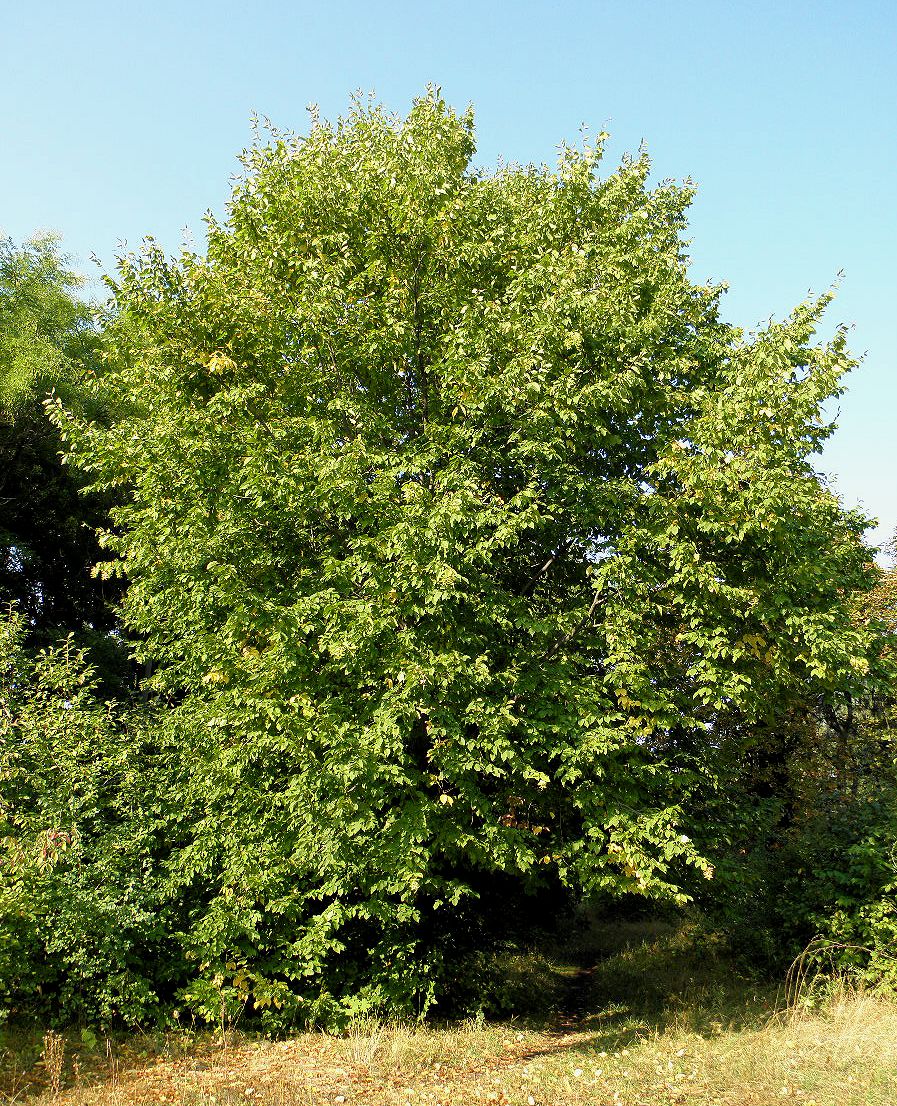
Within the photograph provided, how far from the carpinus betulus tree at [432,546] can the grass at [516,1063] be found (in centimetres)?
86

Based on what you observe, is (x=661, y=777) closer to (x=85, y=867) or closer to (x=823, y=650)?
(x=823, y=650)

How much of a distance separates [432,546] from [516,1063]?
6.22 metres

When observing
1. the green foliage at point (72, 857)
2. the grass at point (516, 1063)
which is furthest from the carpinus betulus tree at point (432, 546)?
the grass at point (516, 1063)

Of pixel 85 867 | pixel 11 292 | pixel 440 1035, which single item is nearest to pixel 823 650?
pixel 440 1035

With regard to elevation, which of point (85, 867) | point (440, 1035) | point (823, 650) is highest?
point (823, 650)

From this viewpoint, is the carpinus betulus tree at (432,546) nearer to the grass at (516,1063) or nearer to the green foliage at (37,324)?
the grass at (516,1063)

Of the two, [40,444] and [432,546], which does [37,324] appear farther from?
[432,546]

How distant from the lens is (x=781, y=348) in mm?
10148

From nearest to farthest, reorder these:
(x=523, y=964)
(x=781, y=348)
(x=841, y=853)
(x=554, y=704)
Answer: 1. (x=554, y=704)
2. (x=781, y=348)
3. (x=841, y=853)
4. (x=523, y=964)

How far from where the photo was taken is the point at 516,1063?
29.5 ft

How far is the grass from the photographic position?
743 cm

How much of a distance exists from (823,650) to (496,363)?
5.45 m

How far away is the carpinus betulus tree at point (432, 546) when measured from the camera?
8.98m

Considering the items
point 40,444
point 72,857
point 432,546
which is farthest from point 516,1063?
point 40,444
